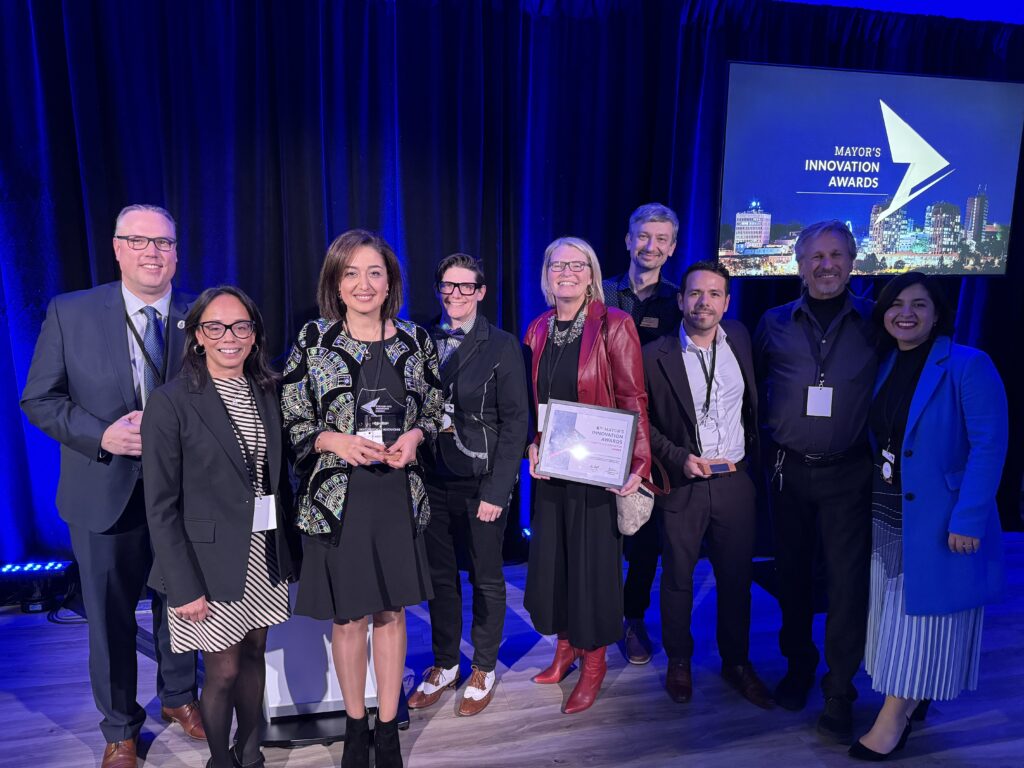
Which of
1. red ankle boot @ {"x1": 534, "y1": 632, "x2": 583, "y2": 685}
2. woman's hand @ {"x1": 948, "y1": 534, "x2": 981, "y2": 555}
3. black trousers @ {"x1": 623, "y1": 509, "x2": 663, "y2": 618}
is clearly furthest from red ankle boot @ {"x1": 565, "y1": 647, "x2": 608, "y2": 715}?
woman's hand @ {"x1": 948, "y1": 534, "x2": 981, "y2": 555}

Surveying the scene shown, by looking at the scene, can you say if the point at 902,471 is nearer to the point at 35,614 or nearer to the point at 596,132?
the point at 596,132

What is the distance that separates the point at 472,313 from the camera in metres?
2.48

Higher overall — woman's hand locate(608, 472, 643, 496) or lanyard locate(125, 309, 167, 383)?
lanyard locate(125, 309, 167, 383)

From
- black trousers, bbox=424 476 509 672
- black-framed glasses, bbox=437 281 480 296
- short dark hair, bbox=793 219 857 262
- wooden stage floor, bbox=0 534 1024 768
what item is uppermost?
short dark hair, bbox=793 219 857 262

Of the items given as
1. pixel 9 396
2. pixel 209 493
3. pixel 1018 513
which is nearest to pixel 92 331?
pixel 209 493

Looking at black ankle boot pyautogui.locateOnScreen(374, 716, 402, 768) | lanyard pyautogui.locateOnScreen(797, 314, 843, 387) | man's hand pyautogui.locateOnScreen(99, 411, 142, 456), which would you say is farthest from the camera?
A: lanyard pyautogui.locateOnScreen(797, 314, 843, 387)

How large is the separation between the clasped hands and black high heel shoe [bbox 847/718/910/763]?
1.84 metres

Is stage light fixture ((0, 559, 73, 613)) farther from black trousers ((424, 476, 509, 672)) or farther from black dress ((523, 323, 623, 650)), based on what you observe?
black dress ((523, 323, 623, 650))

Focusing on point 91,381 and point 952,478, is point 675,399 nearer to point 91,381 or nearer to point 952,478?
point 952,478

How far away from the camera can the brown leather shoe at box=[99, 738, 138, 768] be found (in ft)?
7.54

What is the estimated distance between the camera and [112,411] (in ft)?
7.22

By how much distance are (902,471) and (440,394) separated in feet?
4.84

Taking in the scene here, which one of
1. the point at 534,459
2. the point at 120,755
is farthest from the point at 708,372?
the point at 120,755

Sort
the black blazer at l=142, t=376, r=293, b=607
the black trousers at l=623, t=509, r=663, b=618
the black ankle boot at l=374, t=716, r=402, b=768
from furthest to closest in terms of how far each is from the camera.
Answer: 1. the black trousers at l=623, t=509, r=663, b=618
2. the black ankle boot at l=374, t=716, r=402, b=768
3. the black blazer at l=142, t=376, r=293, b=607
